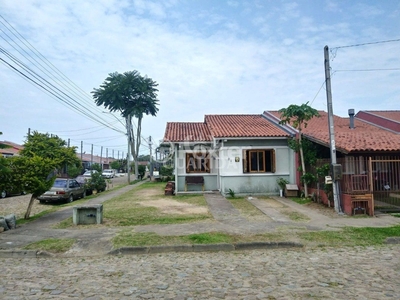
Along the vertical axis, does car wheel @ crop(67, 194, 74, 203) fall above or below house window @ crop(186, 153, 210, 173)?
below

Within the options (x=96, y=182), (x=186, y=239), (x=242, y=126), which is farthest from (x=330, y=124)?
(x=96, y=182)

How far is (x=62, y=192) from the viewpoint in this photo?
→ 1662 centimetres

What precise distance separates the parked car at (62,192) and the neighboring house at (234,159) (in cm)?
619

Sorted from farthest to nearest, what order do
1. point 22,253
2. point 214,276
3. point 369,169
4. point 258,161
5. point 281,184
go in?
point 258,161, point 281,184, point 369,169, point 22,253, point 214,276

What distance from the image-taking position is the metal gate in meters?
11.6

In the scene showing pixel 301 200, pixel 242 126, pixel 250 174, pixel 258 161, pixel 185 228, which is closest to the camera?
pixel 185 228

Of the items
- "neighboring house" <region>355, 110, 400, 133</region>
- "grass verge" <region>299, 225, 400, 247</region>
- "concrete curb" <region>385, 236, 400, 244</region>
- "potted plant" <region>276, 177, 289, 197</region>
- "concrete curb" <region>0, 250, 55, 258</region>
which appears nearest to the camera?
"concrete curb" <region>0, 250, 55, 258</region>

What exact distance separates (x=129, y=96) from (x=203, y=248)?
32114 millimetres

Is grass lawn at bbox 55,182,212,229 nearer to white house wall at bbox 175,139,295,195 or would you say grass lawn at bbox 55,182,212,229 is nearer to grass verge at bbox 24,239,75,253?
grass verge at bbox 24,239,75,253

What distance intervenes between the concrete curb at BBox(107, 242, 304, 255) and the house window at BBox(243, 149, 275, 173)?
896cm

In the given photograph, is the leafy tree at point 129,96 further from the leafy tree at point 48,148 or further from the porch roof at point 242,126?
the porch roof at point 242,126

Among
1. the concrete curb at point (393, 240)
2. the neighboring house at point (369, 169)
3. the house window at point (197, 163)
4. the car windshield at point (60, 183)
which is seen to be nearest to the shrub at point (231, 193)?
the house window at point (197, 163)

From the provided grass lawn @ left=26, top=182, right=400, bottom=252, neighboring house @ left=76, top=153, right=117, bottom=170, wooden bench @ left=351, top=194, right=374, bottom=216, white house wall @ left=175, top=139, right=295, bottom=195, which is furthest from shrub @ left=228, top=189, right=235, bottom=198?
neighboring house @ left=76, top=153, right=117, bottom=170

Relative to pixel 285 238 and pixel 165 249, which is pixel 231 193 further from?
pixel 165 249
